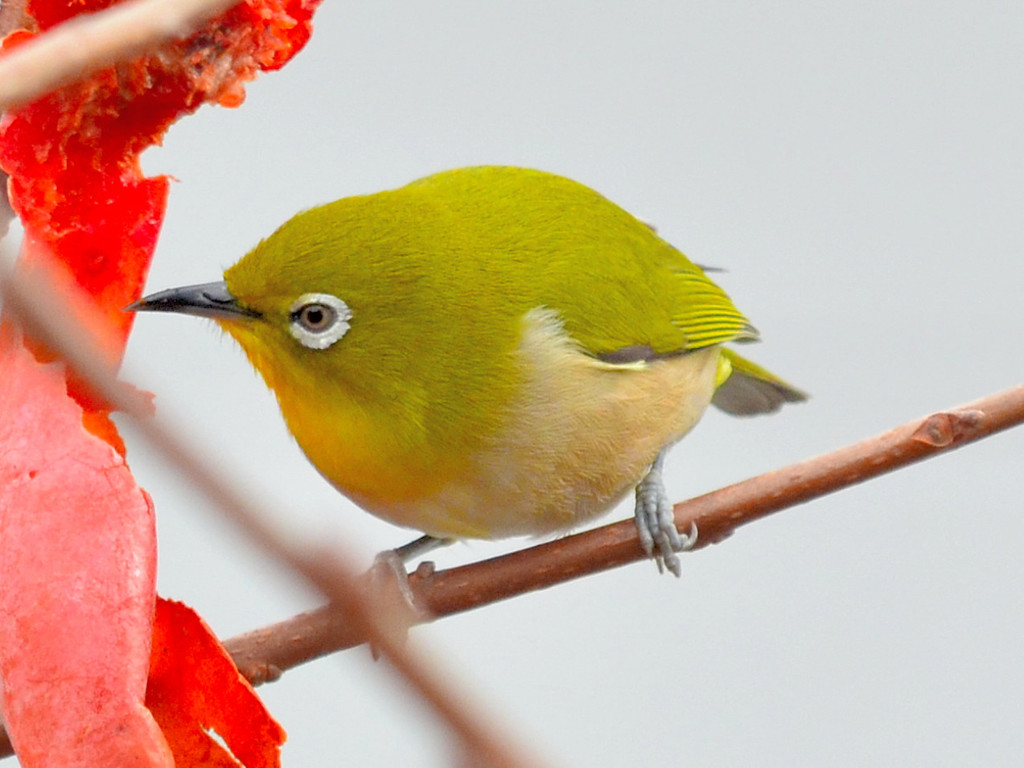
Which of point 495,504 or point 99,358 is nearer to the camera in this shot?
point 99,358

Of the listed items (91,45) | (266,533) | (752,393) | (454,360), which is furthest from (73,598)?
(752,393)

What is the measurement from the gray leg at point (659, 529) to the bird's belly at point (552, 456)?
62 mm

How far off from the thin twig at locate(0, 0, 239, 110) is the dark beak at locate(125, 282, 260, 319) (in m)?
1.31

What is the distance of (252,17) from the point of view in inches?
66.3

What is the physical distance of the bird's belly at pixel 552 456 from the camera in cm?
251

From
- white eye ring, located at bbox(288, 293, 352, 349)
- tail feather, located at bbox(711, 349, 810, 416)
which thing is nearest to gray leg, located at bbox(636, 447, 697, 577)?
white eye ring, located at bbox(288, 293, 352, 349)

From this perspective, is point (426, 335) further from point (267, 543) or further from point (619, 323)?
point (267, 543)

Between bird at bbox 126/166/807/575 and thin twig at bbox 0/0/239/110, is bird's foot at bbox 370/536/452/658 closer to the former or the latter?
bird at bbox 126/166/807/575

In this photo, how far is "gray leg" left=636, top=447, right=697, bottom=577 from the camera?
2.56 meters

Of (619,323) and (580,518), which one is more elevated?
(619,323)

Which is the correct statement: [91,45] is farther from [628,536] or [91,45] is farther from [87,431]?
[628,536]

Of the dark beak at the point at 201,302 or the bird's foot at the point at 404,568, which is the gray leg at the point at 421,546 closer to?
the bird's foot at the point at 404,568

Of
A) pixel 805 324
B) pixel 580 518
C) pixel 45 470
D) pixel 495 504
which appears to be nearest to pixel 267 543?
pixel 45 470

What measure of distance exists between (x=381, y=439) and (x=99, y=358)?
6.25 feet
